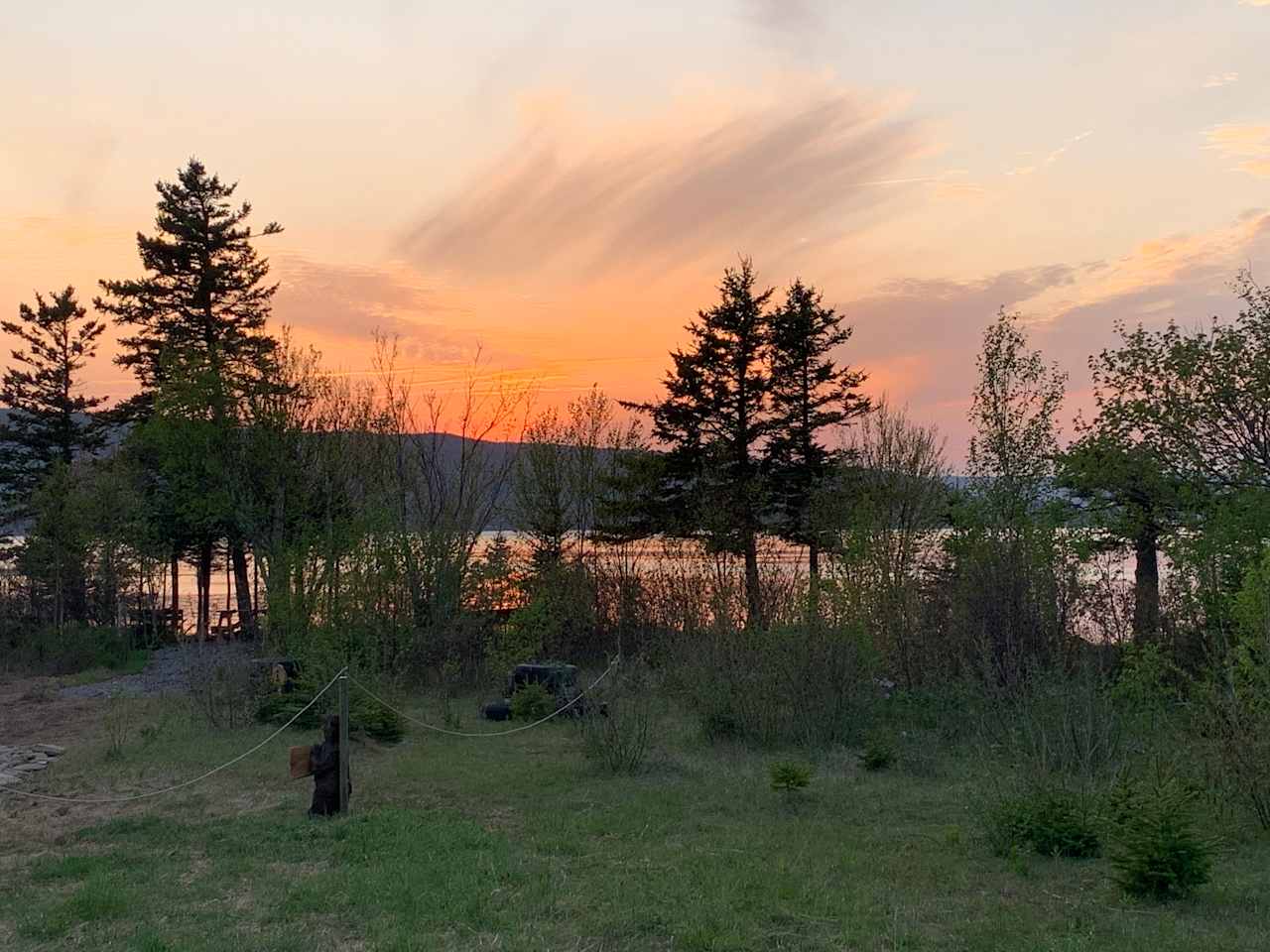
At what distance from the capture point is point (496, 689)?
1759 centimetres

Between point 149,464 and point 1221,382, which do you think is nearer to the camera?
point 1221,382

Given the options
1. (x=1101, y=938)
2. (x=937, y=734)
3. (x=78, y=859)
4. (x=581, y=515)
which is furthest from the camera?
(x=581, y=515)

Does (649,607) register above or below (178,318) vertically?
below

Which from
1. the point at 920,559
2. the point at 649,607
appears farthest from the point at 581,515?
the point at 920,559

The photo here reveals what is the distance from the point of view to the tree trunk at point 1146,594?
13.9 metres

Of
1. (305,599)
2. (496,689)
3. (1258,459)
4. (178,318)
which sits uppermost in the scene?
(178,318)

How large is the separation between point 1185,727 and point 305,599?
13.6 meters

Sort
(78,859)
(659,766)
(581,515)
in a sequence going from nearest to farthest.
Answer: (78,859), (659,766), (581,515)

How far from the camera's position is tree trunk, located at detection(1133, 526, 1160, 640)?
1387 cm

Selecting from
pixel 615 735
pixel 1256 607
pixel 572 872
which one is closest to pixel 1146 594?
pixel 1256 607

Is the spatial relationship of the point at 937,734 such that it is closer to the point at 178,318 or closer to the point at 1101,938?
the point at 1101,938

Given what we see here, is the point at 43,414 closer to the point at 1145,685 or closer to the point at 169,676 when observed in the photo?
the point at 169,676

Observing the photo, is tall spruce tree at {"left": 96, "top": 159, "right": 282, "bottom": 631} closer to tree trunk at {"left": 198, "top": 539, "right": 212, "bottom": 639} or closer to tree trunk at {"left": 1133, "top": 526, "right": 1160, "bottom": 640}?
tree trunk at {"left": 198, "top": 539, "right": 212, "bottom": 639}

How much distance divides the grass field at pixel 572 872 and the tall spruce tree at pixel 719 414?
1566 cm
